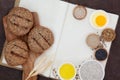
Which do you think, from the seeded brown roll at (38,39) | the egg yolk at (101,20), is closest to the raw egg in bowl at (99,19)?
the egg yolk at (101,20)

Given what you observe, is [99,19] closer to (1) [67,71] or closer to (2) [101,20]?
(2) [101,20]

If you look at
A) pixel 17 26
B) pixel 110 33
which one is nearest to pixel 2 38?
pixel 17 26

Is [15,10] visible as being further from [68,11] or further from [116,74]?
[116,74]

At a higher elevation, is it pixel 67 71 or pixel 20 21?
pixel 20 21

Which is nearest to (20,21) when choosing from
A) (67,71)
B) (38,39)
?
(38,39)

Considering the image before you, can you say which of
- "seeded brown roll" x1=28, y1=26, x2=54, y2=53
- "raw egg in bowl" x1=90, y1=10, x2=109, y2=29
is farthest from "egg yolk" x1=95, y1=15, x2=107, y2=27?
"seeded brown roll" x1=28, y1=26, x2=54, y2=53

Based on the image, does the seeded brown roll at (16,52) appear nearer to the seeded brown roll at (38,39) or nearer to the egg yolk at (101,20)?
the seeded brown roll at (38,39)
